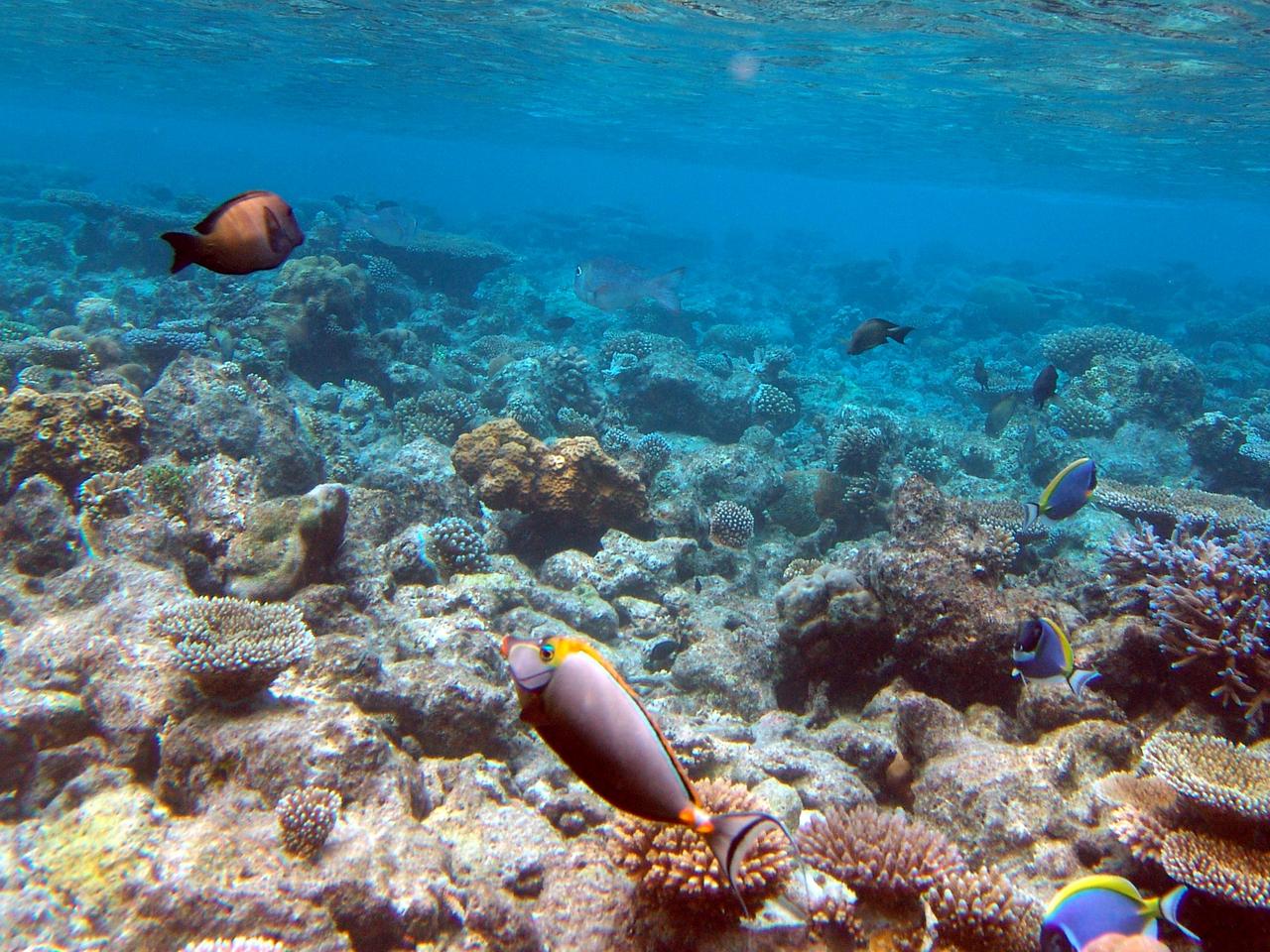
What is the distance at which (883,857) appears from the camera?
9.45ft

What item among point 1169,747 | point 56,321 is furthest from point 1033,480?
point 56,321

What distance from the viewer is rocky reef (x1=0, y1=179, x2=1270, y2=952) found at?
2.95 metres

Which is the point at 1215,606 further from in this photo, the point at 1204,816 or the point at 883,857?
the point at 883,857

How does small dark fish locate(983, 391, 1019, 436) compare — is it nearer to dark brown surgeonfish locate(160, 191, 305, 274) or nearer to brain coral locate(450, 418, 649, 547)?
brain coral locate(450, 418, 649, 547)

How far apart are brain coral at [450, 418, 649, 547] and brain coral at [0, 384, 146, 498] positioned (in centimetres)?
343

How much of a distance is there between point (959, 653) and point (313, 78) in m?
41.4

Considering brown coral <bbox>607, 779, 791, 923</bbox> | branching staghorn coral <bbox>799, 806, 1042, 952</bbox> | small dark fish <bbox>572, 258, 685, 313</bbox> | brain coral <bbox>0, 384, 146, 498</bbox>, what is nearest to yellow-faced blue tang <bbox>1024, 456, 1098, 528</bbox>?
branching staghorn coral <bbox>799, 806, 1042, 952</bbox>

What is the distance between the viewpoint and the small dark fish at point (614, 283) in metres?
10.2

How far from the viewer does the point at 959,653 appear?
16.3 feet

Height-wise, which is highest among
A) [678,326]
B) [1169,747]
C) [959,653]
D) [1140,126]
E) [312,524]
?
[1140,126]

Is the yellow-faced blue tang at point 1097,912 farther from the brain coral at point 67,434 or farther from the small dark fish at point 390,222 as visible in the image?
the small dark fish at point 390,222

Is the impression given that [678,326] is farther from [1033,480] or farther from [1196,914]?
[1196,914]

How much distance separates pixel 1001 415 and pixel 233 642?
13386 mm

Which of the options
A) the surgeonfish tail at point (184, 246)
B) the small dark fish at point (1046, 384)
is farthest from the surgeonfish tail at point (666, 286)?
the surgeonfish tail at point (184, 246)
